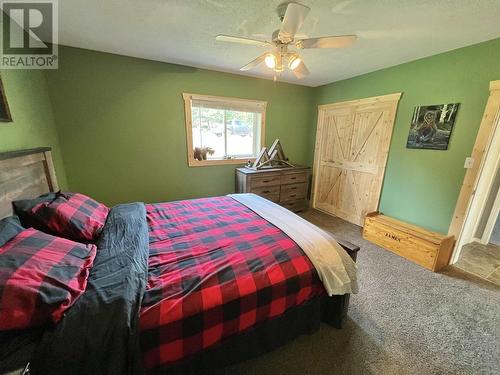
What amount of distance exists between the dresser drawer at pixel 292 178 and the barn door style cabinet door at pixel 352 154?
0.52 m

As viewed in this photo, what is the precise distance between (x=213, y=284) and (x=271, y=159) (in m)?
2.82

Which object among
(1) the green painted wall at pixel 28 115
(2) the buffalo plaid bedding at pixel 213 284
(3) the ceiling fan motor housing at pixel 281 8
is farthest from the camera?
(1) the green painted wall at pixel 28 115

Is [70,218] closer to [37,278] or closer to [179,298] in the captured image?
[37,278]

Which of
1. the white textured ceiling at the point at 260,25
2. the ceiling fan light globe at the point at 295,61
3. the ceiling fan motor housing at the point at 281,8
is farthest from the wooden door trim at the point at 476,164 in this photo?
the ceiling fan motor housing at the point at 281,8

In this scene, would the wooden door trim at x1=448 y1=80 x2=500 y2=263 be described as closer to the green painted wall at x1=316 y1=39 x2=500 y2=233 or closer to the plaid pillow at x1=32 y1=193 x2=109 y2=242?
the green painted wall at x1=316 y1=39 x2=500 y2=233

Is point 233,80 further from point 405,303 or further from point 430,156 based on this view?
point 405,303

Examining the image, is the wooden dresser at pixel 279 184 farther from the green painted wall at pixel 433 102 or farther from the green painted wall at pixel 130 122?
the green painted wall at pixel 433 102

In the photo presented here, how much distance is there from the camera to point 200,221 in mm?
1855

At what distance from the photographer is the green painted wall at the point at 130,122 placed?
8.04ft

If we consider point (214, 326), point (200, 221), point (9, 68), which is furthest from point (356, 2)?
point (9, 68)

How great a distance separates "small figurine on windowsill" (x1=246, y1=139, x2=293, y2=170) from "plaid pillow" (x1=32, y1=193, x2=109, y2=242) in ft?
8.03

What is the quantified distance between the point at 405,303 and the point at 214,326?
1.78 metres

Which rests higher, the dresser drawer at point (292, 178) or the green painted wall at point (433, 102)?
the green painted wall at point (433, 102)

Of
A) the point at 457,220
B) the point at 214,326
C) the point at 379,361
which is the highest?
the point at 457,220
